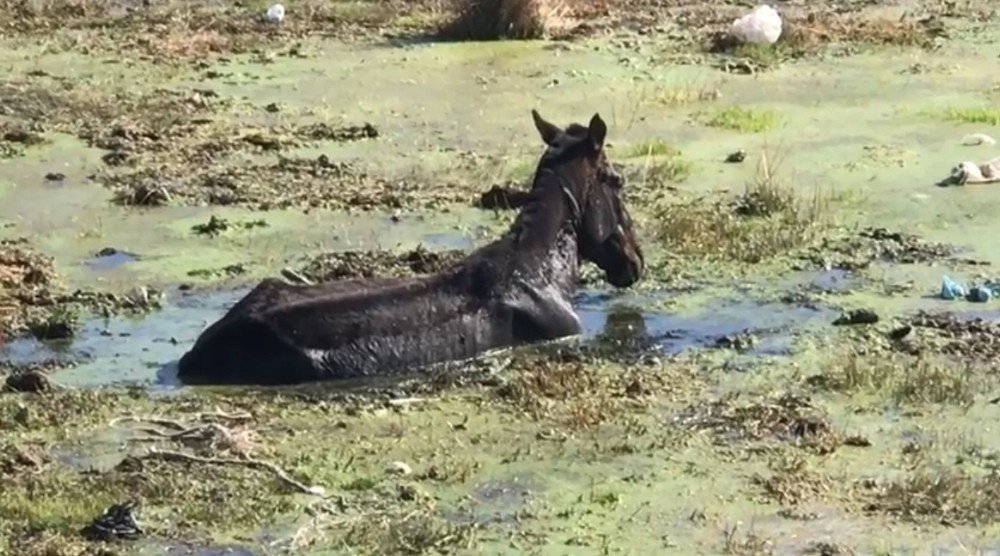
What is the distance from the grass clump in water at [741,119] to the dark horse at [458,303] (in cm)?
410

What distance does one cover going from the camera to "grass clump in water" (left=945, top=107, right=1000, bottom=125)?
15.6 m

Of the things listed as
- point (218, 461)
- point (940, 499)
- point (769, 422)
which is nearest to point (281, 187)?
point (769, 422)

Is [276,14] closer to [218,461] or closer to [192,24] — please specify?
[192,24]

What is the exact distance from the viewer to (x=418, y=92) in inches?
660

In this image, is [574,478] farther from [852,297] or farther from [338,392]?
[852,297]

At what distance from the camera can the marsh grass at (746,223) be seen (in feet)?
39.9

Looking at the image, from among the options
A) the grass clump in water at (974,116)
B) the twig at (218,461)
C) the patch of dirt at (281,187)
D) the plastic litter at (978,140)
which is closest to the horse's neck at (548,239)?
the patch of dirt at (281,187)

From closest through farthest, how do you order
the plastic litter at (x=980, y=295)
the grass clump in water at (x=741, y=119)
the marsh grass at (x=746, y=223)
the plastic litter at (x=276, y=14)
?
the plastic litter at (x=980, y=295)
the marsh grass at (x=746, y=223)
the grass clump in water at (x=741, y=119)
the plastic litter at (x=276, y=14)

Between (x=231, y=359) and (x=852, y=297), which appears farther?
(x=852, y=297)

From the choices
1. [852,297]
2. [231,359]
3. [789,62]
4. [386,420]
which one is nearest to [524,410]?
[386,420]

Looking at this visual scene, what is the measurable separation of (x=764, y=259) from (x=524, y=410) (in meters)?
Answer: 3.12

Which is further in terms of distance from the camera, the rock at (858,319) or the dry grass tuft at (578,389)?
the rock at (858,319)

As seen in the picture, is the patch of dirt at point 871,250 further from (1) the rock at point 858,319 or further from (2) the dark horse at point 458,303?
(2) the dark horse at point 458,303

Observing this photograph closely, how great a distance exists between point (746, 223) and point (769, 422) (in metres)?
3.84
